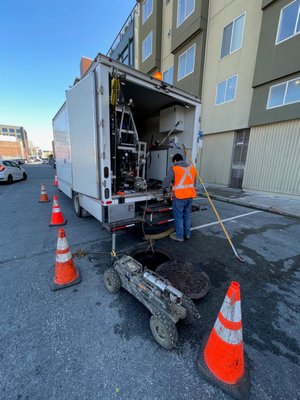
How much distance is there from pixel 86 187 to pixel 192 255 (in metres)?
2.39

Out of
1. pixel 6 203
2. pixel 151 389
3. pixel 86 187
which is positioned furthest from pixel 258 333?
pixel 6 203

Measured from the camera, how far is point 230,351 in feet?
4.49

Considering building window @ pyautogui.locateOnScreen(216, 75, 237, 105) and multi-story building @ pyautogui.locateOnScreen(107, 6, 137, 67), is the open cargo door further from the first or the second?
multi-story building @ pyautogui.locateOnScreen(107, 6, 137, 67)

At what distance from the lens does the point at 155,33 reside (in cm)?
1379

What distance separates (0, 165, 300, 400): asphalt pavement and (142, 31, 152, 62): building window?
1768 cm

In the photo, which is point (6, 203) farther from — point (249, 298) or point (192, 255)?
point (249, 298)

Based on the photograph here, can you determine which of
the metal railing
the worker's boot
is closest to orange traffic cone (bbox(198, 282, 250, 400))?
the worker's boot

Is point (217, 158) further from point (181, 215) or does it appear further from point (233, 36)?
point (181, 215)

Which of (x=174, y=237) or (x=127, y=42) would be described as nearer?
(x=174, y=237)

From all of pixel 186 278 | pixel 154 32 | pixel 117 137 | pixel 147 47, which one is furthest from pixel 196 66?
pixel 186 278

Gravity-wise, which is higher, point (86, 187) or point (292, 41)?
point (292, 41)

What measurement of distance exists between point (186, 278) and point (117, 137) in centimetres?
286

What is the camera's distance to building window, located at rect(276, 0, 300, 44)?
7170 millimetres

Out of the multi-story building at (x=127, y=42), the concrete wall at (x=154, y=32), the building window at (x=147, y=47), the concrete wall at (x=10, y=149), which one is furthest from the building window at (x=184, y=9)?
the concrete wall at (x=10, y=149)
